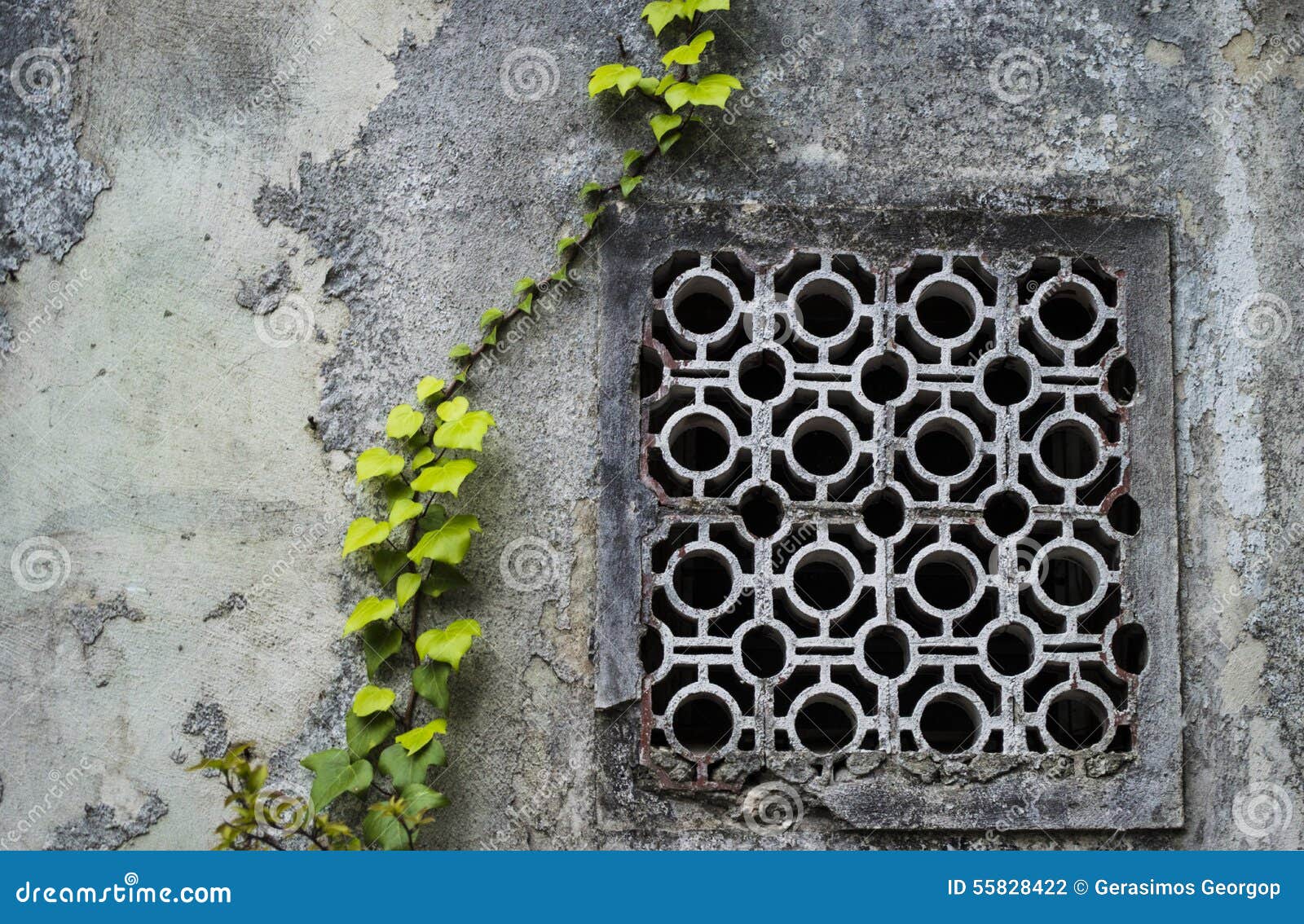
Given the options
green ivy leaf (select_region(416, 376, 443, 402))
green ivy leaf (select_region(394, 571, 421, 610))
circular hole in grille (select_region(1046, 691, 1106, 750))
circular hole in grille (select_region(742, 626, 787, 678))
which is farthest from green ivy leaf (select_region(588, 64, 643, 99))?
circular hole in grille (select_region(1046, 691, 1106, 750))

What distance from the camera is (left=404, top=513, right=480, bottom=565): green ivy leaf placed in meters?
2.78

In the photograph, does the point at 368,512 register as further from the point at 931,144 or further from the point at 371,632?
the point at 931,144

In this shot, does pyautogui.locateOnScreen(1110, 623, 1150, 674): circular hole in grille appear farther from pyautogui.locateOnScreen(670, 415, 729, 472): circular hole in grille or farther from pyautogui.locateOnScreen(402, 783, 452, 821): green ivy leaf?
pyautogui.locateOnScreen(402, 783, 452, 821): green ivy leaf

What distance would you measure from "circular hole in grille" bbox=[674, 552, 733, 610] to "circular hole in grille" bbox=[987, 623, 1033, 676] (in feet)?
2.28

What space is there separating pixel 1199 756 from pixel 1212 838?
0.63ft

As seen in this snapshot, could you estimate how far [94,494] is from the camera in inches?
116

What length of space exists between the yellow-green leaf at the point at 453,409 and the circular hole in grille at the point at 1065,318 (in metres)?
1.52

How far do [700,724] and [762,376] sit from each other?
3.06 ft

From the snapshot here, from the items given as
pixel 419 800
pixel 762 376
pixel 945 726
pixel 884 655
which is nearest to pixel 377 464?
pixel 419 800

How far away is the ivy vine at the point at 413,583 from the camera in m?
2.69

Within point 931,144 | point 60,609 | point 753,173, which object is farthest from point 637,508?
point 60,609

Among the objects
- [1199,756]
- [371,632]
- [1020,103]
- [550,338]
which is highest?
[1020,103]

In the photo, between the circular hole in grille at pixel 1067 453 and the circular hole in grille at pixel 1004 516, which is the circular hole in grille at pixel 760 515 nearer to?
the circular hole in grille at pixel 1004 516

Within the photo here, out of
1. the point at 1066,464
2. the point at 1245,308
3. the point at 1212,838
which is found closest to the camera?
the point at 1212,838
